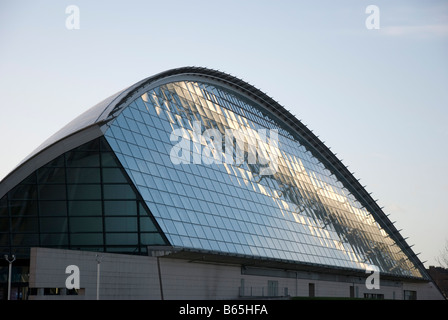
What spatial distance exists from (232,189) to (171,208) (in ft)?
36.7

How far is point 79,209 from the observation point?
42500mm

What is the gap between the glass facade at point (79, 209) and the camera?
4219 centimetres

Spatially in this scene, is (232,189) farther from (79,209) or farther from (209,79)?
(79,209)

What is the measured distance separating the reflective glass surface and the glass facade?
0.39 meters

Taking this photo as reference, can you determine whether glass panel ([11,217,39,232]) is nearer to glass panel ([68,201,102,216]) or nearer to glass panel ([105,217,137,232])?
glass panel ([68,201,102,216])

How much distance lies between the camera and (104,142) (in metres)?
43.6

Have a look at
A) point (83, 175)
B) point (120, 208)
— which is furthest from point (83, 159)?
point (120, 208)

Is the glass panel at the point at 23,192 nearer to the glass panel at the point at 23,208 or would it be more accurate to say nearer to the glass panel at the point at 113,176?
the glass panel at the point at 23,208

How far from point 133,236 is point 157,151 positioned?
7788 millimetres

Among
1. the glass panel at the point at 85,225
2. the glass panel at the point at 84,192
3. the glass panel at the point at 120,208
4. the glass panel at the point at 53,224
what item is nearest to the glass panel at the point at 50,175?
the glass panel at the point at 84,192

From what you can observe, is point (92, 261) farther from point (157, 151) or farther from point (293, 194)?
point (293, 194)
